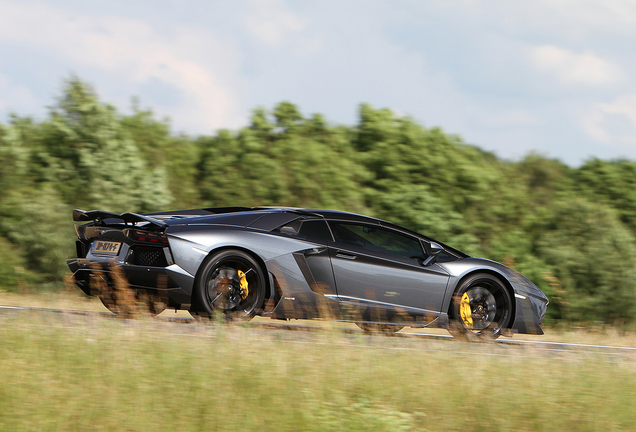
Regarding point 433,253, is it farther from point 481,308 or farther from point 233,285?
point 233,285

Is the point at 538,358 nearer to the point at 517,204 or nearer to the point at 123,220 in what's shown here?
the point at 123,220

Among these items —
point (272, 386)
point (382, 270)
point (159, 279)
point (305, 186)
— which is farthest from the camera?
point (305, 186)

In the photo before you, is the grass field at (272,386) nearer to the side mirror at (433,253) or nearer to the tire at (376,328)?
the tire at (376,328)

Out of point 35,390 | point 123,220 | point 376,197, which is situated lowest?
point 35,390

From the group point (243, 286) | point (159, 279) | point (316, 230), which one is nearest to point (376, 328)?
point (316, 230)

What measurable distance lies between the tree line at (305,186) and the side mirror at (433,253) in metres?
13.6

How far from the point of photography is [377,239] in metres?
7.28

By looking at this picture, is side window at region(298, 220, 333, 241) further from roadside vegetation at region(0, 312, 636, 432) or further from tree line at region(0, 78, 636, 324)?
tree line at region(0, 78, 636, 324)

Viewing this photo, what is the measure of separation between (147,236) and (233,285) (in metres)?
0.93

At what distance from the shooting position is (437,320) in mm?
7188

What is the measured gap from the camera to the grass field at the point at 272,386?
12.9 ft

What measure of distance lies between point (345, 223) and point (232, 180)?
16.0 meters

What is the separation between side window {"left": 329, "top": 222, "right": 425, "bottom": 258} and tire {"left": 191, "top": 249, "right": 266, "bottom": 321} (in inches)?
39.1

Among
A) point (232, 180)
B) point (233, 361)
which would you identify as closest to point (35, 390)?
point (233, 361)
